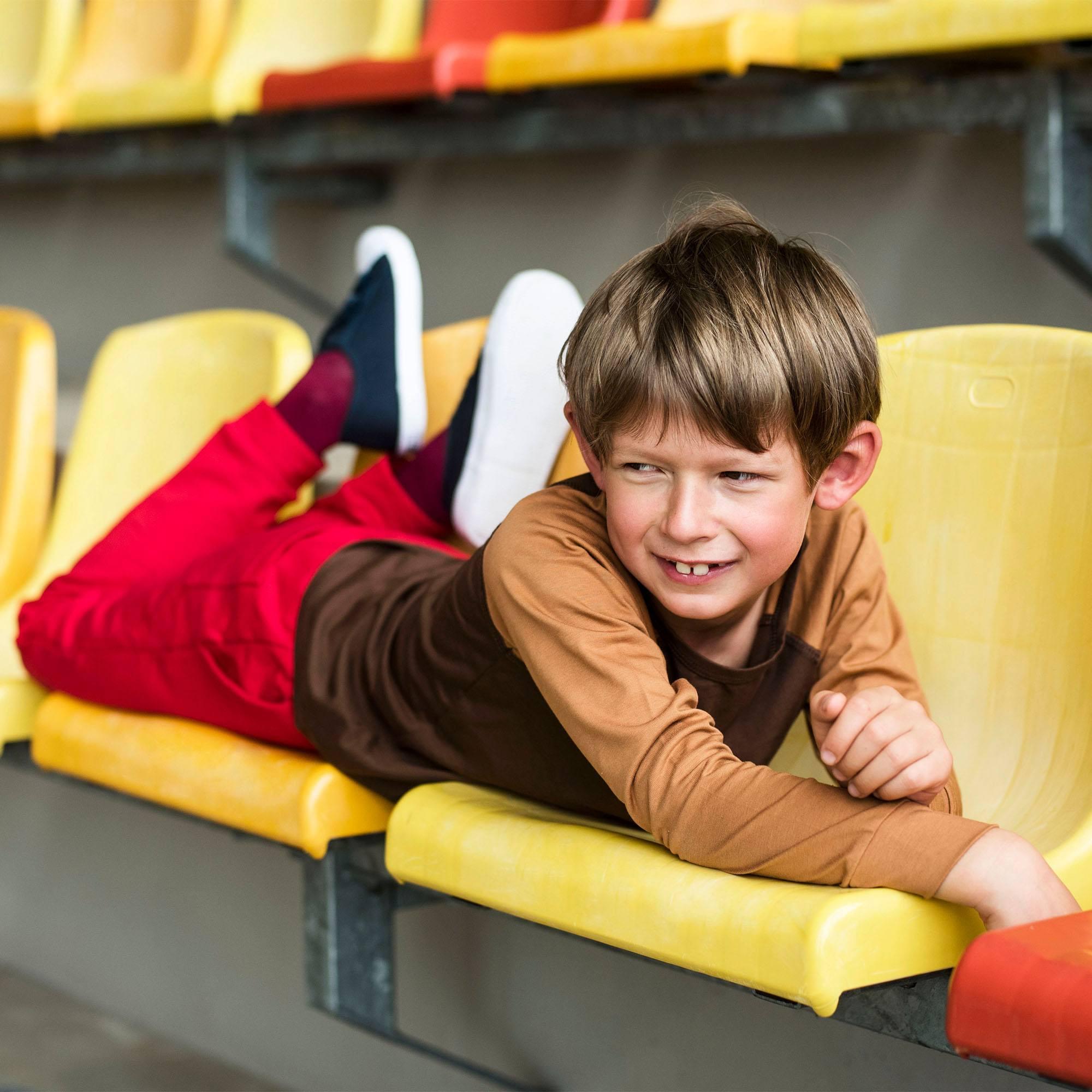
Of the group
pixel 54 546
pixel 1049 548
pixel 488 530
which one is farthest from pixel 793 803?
pixel 54 546

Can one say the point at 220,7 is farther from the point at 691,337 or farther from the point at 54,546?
the point at 691,337

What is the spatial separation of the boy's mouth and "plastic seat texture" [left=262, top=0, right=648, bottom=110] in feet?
3.25

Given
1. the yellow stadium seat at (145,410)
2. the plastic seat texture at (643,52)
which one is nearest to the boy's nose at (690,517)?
the plastic seat texture at (643,52)

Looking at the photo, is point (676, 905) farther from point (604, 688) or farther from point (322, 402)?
point (322, 402)

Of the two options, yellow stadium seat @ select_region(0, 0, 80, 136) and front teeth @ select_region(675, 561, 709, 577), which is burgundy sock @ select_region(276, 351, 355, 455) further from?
yellow stadium seat @ select_region(0, 0, 80, 136)

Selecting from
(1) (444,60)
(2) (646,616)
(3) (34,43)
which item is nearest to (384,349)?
(1) (444,60)

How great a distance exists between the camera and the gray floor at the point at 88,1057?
184cm

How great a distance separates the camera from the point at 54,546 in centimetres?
188

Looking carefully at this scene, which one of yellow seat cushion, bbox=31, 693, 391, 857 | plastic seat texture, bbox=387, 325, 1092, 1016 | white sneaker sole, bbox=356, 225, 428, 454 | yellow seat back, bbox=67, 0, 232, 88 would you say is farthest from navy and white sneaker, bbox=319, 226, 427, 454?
yellow seat back, bbox=67, 0, 232, 88

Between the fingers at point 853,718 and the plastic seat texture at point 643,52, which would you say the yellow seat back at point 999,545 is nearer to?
the fingers at point 853,718

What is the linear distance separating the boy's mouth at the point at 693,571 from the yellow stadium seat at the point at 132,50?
1.53m

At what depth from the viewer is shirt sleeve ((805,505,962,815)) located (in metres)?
0.98

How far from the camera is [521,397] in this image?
4.52 feet

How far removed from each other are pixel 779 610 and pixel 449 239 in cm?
132
